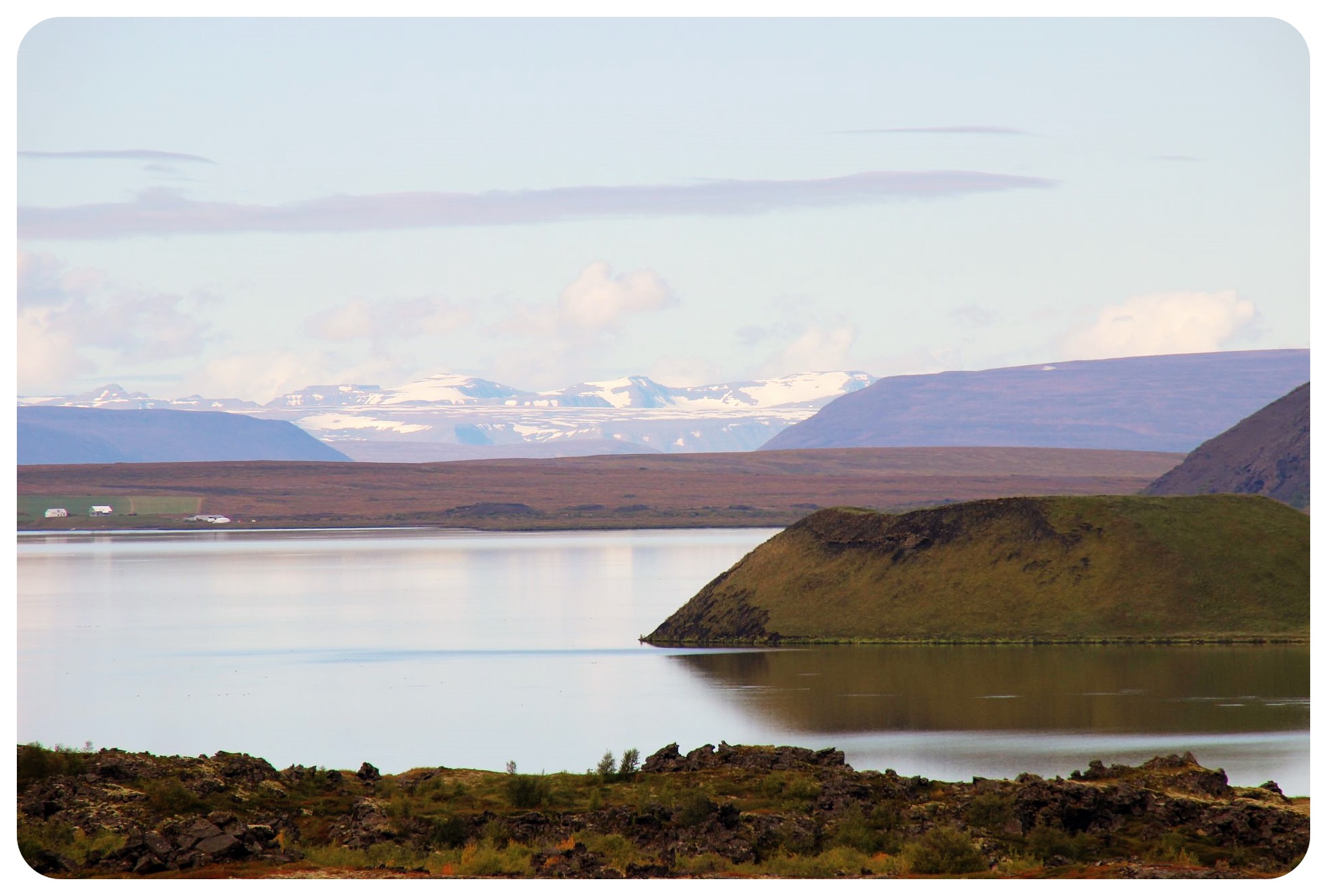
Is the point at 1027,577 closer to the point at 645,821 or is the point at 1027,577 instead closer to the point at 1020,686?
the point at 1020,686

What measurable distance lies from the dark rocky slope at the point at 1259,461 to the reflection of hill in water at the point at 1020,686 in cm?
7527

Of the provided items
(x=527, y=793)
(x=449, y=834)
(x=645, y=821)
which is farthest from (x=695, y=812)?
(x=449, y=834)

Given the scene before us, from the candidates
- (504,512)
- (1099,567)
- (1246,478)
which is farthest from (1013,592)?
(504,512)

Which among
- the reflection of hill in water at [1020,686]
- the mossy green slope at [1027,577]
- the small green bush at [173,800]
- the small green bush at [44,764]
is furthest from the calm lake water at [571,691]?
the small green bush at [173,800]

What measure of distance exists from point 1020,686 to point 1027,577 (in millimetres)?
12775

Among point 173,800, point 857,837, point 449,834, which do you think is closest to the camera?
point 857,837

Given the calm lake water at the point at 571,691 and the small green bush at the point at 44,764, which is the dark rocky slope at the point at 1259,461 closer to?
the calm lake water at the point at 571,691

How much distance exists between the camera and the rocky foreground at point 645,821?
21.2 m

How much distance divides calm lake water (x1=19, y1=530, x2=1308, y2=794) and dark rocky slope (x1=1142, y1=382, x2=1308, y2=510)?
67007 millimetres

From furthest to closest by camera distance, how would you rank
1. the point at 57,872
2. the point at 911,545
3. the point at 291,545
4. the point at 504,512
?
the point at 504,512, the point at 291,545, the point at 911,545, the point at 57,872

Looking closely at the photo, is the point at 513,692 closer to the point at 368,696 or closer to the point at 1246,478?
the point at 368,696

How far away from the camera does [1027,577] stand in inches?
2215

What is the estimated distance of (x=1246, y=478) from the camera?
434ft
